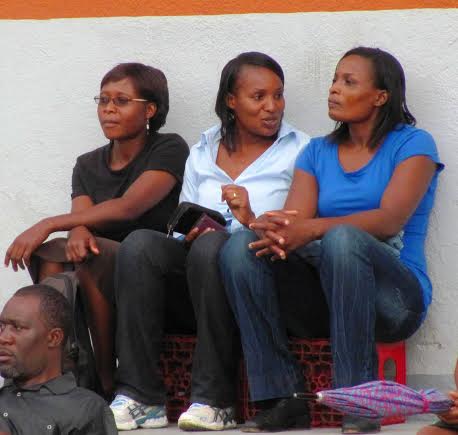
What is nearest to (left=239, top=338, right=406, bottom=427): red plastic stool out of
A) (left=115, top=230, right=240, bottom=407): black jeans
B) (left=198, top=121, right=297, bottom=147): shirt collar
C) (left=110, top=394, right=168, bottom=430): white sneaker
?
(left=115, top=230, right=240, bottom=407): black jeans

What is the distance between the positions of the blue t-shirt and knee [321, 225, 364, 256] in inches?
17.9

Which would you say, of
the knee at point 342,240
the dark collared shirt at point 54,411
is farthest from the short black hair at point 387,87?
the dark collared shirt at point 54,411

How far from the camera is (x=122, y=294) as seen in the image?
5.30 m

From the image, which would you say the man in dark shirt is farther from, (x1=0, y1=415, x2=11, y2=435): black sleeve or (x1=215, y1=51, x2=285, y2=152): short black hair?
(x1=215, y1=51, x2=285, y2=152): short black hair

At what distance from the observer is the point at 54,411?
4.71 meters

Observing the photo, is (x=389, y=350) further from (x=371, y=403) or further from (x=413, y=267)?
(x=371, y=403)

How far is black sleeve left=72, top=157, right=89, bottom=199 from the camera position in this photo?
5.96 metres

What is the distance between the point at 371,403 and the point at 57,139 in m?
2.53

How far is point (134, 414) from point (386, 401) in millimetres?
1273

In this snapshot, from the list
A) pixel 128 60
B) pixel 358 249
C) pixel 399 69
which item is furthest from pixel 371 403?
pixel 128 60

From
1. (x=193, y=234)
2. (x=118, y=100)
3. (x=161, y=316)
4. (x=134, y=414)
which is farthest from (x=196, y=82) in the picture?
(x=134, y=414)

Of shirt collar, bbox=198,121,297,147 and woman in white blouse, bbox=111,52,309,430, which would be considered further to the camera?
shirt collar, bbox=198,121,297,147

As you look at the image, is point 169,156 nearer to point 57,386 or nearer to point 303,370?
point 303,370

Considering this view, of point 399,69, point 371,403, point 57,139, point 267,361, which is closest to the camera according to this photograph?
point 371,403
